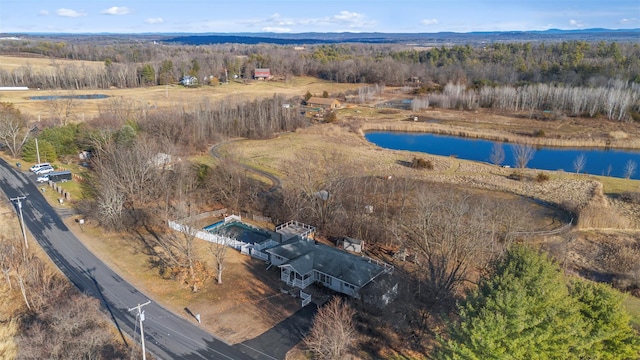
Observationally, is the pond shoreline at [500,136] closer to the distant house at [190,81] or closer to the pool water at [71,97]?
the distant house at [190,81]

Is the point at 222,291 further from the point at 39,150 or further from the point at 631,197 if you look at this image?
the point at 631,197

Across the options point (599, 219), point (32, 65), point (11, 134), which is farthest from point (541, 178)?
point (32, 65)

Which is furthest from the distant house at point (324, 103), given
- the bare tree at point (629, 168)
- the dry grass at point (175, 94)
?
the bare tree at point (629, 168)


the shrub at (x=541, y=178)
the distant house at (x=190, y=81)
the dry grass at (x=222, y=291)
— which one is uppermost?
the distant house at (x=190, y=81)

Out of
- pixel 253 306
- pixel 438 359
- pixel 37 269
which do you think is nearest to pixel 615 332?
pixel 438 359

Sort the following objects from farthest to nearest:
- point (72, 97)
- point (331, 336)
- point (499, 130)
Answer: point (72, 97), point (499, 130), point (331, 336)

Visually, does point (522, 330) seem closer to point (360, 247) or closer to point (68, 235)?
point (360, 247)
